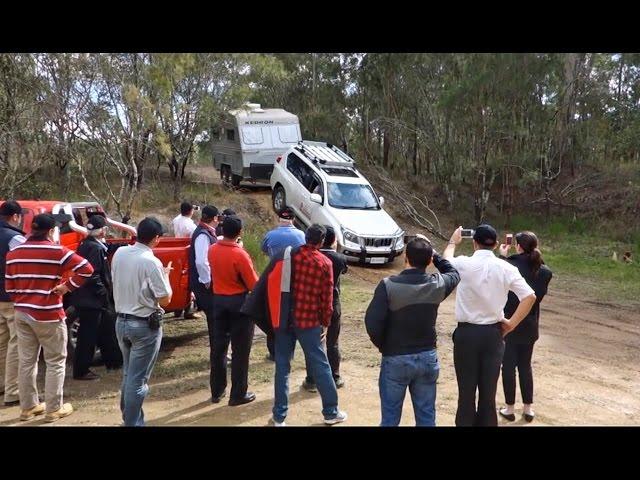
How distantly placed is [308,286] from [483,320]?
142 cm

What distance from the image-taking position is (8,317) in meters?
5.59

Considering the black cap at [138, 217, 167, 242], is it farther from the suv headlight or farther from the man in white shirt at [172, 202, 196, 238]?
the suv headlight

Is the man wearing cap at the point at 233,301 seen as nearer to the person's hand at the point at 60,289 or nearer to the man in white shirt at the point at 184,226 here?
the person's hand at the point at 60,289

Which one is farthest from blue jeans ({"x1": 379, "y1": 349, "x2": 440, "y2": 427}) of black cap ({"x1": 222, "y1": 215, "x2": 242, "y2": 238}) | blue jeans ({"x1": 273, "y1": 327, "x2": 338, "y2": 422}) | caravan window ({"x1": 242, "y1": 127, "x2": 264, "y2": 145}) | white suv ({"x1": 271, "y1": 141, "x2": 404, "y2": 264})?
caravan window ({"x1": 242, "y1": 127, "x2": 264, "y2": 145})

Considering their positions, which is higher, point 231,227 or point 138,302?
point 231,227

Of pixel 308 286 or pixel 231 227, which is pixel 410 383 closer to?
pixel 308 286

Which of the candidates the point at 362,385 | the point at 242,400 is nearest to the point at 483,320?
the point at 362,385

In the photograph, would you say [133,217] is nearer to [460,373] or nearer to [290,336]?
[290,336]

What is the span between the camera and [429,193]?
74.6 ft

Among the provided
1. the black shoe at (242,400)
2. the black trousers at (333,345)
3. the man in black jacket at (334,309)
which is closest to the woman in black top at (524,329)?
the man in black jacket at (334,309)

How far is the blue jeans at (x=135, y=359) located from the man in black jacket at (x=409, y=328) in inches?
71.6

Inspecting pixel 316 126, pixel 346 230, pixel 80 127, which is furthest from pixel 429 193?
pixel 80 127

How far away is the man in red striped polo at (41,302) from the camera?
498cm

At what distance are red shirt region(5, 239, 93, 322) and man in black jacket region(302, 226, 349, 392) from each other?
2211 millimetres
